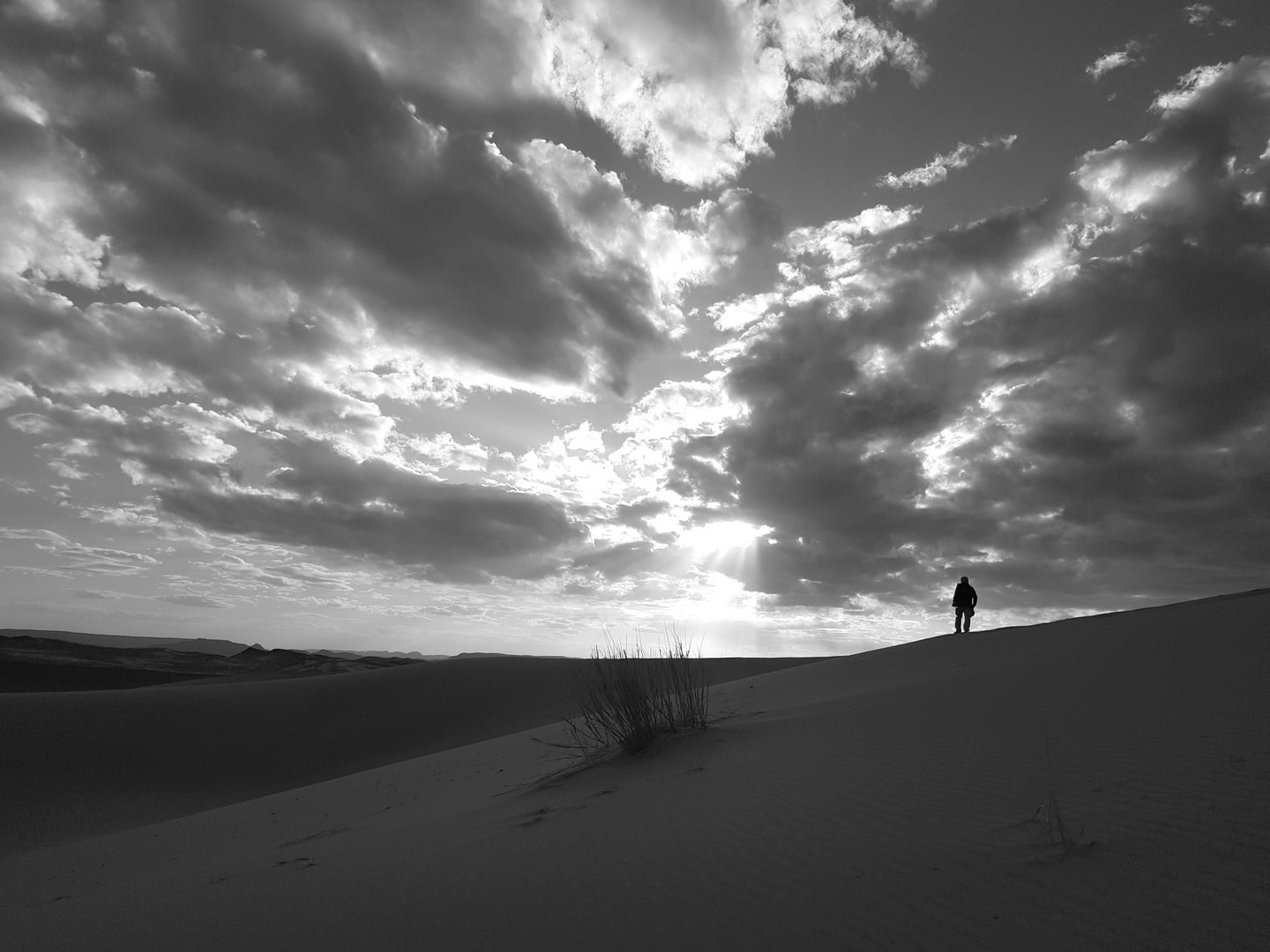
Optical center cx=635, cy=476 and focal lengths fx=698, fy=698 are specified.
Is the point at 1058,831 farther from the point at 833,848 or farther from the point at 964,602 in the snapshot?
the point at 964,602

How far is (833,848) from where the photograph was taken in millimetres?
3553

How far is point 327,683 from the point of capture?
2528cm

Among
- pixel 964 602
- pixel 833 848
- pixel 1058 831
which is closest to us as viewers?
pixel 1058 831

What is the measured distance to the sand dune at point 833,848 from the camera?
2.74 meters

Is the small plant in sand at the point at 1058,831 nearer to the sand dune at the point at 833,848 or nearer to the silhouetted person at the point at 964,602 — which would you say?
the sand dune at the point at 833,848

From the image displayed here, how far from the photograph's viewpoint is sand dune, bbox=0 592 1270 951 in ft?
9.00

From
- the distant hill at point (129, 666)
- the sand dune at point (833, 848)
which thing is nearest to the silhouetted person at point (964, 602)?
the sand dune at point (833, 848)

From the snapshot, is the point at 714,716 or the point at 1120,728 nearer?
the point at 1120,728

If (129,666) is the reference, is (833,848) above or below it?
below

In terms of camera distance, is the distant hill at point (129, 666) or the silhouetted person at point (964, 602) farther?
the distant hill at point (129, 666)

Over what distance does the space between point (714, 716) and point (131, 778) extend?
1539 cm

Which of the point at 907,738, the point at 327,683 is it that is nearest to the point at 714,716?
the point at 907,738

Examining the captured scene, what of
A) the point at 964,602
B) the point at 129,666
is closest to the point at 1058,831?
the point at 964,602

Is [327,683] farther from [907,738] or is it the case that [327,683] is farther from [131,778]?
[907,738]
